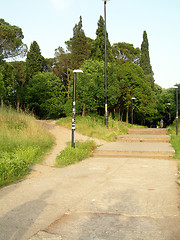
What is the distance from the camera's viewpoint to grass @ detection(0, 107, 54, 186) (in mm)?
6573

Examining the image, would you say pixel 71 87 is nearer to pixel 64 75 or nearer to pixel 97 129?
pixel 97 129

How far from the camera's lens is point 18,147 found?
8.74 meters

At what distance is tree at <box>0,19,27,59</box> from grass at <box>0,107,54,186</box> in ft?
60.8

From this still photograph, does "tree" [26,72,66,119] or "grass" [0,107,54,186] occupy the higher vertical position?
→ "tree" [26,72,66,119]

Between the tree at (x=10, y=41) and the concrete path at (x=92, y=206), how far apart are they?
24.9 metres

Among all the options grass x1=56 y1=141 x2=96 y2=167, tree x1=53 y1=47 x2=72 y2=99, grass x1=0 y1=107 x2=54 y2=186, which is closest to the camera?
grass x1=0 y1=107 x2=54 y2=186

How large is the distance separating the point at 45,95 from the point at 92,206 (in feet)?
110

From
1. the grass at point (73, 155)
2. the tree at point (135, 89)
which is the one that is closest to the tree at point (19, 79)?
the tree at point (135, 89)

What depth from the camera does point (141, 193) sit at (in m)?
5.25

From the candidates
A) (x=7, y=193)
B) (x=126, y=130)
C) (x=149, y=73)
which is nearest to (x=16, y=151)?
(x=7, y=193)

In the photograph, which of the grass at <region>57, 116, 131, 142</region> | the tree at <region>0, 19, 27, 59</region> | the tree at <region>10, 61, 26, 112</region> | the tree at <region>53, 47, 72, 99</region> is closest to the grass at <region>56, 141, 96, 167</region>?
the grass at <region>57, 116, 131, 142</region>

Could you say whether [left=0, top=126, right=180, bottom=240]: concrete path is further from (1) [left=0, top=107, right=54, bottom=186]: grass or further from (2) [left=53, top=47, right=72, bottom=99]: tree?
(2) [left=53, top=47, right=72, bottom=99]: tree

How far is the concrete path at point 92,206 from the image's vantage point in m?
3.35

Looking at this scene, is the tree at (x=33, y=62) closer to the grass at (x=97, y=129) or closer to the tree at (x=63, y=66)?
the tree at (x=63, y=66)
